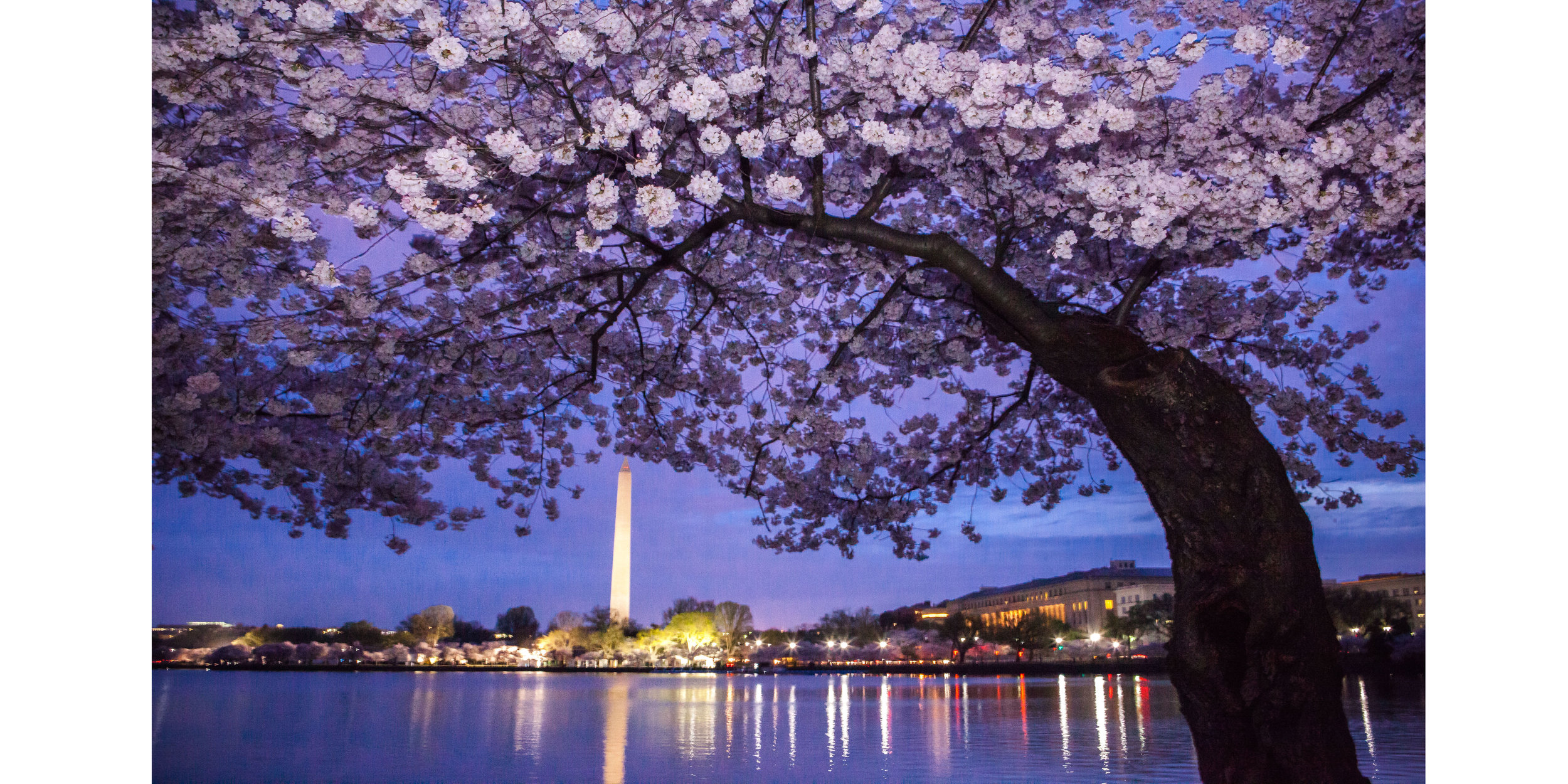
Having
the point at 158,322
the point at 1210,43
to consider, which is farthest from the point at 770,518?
the point at 1210,43

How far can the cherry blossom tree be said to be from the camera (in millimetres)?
2828

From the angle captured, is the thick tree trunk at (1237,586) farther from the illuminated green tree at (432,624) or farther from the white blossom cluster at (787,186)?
the illuminated green tree at (432,624)

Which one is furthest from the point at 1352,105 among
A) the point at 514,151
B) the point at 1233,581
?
the point at 514,151

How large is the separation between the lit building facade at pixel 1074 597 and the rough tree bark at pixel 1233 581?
1089 inches

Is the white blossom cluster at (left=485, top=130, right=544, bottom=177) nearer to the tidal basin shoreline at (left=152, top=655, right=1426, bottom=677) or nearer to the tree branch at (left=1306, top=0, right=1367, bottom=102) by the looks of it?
the tree branch at (left=1306, top=0, right=1367, bottom=102)

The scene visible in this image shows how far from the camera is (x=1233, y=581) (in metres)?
2.81

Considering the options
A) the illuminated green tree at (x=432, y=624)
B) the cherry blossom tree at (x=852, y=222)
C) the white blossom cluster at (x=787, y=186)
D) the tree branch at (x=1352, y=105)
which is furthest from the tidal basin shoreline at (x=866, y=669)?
the tree branch at (x=1352, y=105)

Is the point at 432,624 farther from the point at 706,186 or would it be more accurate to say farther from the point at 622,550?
the point at 706,186

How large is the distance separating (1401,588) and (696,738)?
4.79 m

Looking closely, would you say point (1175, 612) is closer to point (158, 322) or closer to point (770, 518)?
point (770, 518)

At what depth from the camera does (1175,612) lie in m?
2.94

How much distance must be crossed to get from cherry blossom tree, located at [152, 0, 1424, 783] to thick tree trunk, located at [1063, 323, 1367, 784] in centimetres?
1
